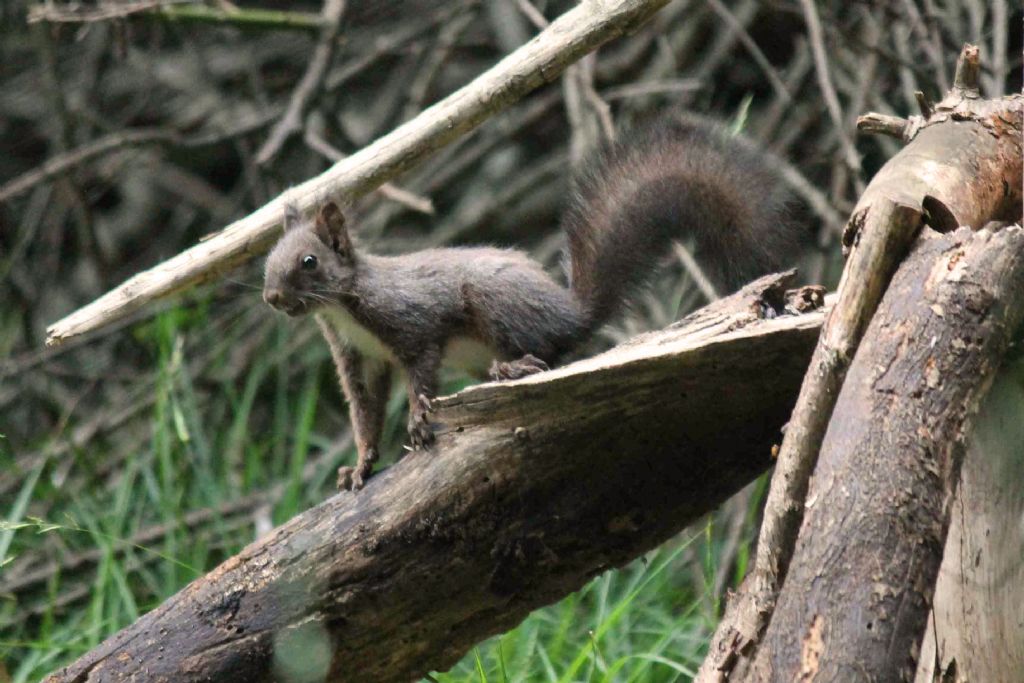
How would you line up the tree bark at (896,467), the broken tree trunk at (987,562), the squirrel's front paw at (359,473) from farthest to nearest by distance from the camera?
the squirrel's front paw at (359,473) < the broken tree trunk at (987,562) < the tree bark at (896,467)

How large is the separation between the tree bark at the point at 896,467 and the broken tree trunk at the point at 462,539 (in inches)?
16.3

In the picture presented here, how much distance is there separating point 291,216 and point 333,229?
0.22 metres

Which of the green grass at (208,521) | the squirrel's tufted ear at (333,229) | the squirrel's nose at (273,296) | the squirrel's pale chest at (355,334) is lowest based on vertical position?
the green grass at (208,521)

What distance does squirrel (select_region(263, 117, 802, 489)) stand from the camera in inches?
99.2

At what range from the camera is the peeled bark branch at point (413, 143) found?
2.19 m

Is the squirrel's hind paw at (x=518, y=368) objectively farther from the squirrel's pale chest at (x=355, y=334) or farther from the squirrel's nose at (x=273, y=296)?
the squirrel's nose at (x=273, y=296)

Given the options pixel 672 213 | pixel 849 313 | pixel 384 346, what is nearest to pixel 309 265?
pixel 384 346

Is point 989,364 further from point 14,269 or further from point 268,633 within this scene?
point 14,269

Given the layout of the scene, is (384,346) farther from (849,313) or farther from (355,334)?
(849,313)

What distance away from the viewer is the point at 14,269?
5141mm

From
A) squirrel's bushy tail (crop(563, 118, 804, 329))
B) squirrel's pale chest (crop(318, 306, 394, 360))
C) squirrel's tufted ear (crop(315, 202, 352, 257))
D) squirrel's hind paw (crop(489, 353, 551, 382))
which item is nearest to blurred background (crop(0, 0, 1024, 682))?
squirrel's bushy tail (crop(563, 118, 804, 329))

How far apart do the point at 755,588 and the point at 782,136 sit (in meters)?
3.68

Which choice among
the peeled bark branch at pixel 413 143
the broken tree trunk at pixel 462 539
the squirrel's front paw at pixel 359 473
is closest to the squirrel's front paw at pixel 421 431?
the broken tree trunk at pixel 462 539

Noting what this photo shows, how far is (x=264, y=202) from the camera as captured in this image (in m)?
4.88
